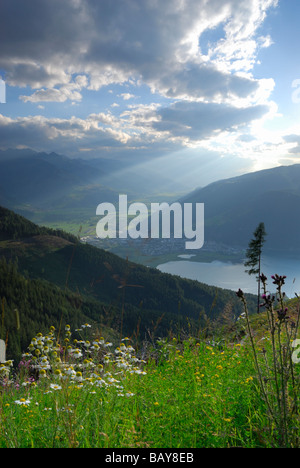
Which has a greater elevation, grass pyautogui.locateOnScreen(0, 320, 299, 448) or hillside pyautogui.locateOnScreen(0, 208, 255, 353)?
grass pyautogui.locateOnScreen(0, 320, 299, 448)

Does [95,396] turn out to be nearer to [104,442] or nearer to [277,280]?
[104,442]

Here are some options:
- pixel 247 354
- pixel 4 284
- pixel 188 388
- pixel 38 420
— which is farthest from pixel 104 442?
pixel 4 284

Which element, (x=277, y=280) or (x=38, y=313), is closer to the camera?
(x=277, y=280)

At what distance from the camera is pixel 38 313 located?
9694cm

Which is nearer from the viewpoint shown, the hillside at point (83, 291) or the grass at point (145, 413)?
the grass at point (145, 413)

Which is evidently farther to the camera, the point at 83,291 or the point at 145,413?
the point at 83,291

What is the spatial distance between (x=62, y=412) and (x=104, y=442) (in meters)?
0.57

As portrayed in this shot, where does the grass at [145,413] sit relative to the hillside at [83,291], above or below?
above

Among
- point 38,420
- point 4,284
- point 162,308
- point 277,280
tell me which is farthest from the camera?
point 162,308

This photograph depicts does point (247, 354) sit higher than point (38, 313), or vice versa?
point (247, 354)

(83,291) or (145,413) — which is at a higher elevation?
(145,413)

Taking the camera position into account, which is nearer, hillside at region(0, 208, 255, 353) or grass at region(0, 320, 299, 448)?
grass at region(0, 320, 299, 448)

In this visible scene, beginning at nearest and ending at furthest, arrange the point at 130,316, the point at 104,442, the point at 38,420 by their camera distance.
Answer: the point at 104,442 < the point at 38,420 < the point at 130,316
